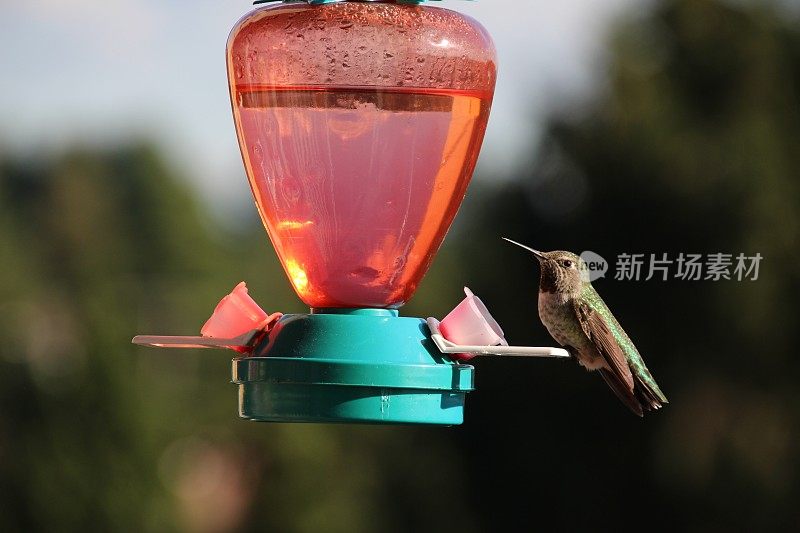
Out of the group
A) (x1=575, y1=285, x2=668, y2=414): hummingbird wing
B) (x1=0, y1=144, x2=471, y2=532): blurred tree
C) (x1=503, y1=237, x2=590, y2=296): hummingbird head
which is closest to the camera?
(x1=575, y1=285, x2=668, y2=414): hummingbird wing

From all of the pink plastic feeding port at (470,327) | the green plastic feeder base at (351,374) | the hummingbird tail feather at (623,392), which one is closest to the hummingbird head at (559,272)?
the hummingbird tail feather at (623,392)

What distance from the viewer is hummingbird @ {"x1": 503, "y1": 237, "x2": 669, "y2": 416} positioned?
4301mm

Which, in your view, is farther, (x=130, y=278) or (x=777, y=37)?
(x=130, y=278)

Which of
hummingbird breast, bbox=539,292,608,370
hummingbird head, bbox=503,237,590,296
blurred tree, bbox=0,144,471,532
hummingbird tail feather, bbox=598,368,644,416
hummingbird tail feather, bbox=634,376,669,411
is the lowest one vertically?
blurred tree, bbox=0,144,471,532

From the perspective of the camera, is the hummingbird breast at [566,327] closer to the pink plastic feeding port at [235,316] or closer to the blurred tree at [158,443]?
the pink plastic feeding port at [235,316]

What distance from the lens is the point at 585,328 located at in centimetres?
454

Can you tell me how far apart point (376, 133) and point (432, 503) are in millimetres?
17774

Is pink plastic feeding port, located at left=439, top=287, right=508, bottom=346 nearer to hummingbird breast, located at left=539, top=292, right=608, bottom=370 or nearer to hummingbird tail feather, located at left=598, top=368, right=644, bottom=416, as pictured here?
hummingbird tail feather, located at left=598, top=368, right=644, bottom=416

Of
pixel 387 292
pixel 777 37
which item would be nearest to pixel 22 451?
pixel 777 37

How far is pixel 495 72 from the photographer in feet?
13.0

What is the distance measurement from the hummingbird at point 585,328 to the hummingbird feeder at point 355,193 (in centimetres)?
58

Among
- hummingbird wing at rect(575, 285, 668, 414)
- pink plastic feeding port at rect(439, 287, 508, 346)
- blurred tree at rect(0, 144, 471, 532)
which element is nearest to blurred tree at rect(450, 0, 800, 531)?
blurred tree at rect(0, 144, 471, 532)

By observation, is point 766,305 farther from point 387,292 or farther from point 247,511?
point 387,292

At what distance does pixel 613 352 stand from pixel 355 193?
98 cm
